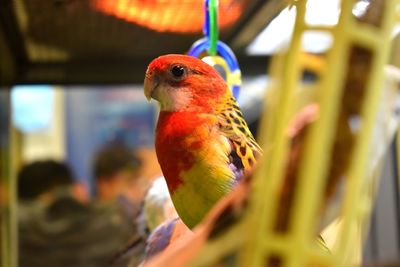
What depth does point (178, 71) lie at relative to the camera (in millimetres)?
423

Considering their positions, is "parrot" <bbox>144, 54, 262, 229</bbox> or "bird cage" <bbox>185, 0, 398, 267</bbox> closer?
"bird cage" <bbox>185, 0, 398, 267</bbox>

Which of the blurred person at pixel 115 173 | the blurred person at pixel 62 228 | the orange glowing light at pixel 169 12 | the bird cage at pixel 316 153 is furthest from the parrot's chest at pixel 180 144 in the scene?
the blurred person at pixel 115 173

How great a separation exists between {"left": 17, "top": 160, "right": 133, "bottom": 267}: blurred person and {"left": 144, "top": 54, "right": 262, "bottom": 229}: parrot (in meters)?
0.88

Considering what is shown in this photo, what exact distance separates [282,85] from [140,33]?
2.34 feet

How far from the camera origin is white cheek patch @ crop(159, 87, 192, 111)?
42 centimetres

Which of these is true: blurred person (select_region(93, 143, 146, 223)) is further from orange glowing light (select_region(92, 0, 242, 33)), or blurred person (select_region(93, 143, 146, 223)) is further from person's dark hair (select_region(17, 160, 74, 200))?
orange glowing light (select_region(92, 0, 242, 33))

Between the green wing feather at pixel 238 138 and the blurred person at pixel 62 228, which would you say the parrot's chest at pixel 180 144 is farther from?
the blurred person at pixel 62 228

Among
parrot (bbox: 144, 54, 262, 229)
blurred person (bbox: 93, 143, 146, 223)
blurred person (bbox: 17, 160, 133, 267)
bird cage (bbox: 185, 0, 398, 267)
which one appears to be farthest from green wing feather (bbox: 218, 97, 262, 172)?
blurred person (bbox: 93, 143, 146, 223)

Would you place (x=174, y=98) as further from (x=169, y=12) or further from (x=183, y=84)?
(x=169, y=12)

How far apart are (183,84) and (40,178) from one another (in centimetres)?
122

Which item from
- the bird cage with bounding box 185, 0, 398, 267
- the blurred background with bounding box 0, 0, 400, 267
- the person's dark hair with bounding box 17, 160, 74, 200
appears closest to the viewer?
the bird cage with bounding box 185, 0, 398, 267

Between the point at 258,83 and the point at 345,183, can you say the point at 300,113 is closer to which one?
the point at 345,183

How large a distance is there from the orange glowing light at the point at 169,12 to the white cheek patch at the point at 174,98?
31 centimetres

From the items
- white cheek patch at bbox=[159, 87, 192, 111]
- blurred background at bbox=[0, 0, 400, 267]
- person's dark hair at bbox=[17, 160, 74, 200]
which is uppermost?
white cheek patch at bbox=[159, 87, 192, 111]
